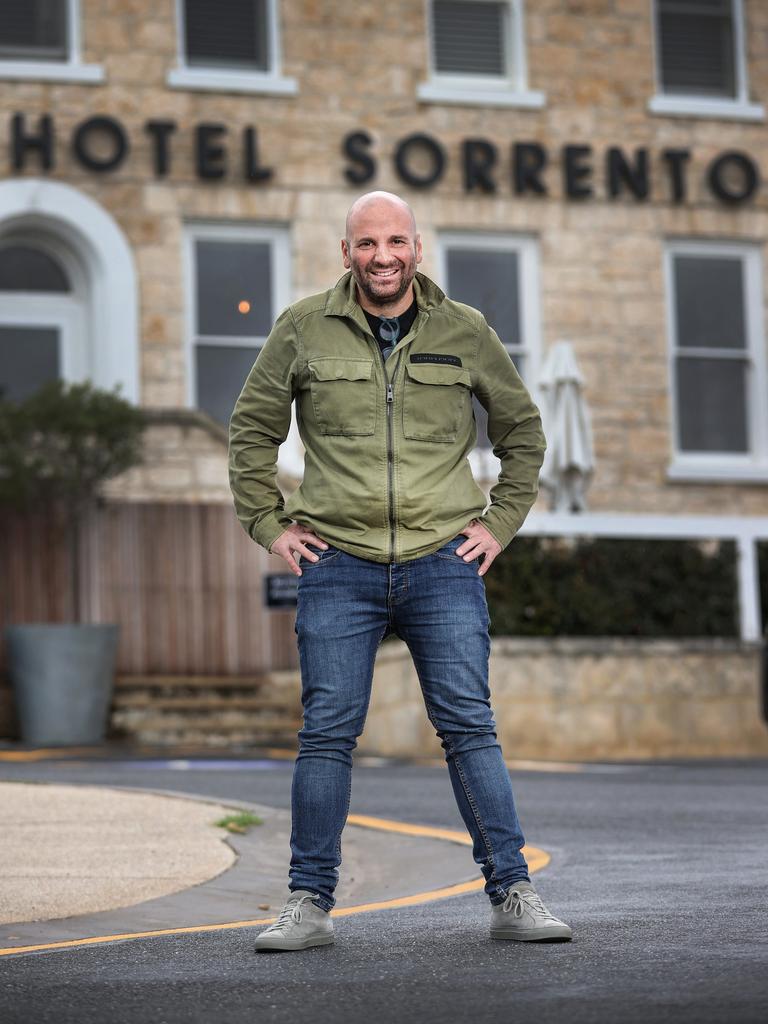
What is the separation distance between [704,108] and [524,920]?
1612cm

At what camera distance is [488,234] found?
19.8m

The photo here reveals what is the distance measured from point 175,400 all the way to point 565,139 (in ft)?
15.6

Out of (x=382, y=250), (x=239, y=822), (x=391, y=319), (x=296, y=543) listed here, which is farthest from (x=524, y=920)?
(x=239, y=822)

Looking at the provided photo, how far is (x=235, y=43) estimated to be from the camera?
1934cm

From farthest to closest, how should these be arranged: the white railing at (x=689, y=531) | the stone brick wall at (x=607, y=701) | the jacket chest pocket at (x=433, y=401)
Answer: the white railing at (x=689, y=531) → the stone brick wall at (x=607, y=701) → the jacket chest pocket at (x=433, y=401)

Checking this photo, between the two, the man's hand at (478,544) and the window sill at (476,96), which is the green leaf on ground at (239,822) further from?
the window sill at (476,96)

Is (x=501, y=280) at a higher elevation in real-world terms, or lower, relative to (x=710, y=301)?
higher

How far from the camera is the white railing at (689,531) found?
15.5 metres

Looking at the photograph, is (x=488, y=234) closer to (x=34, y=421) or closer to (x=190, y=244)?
(x=190, y=244)

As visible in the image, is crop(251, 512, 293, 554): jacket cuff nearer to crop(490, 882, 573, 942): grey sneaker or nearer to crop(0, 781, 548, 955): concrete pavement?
crop(490, 882, 573, 942): grey sneaker

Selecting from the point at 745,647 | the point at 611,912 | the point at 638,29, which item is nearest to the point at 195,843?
the point at 611,912

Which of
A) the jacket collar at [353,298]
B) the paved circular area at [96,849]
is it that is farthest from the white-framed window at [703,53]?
the jacket collar at [353,298]

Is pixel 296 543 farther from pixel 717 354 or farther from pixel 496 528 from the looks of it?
pixel 717 354

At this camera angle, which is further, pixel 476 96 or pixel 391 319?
pixel 476 96
